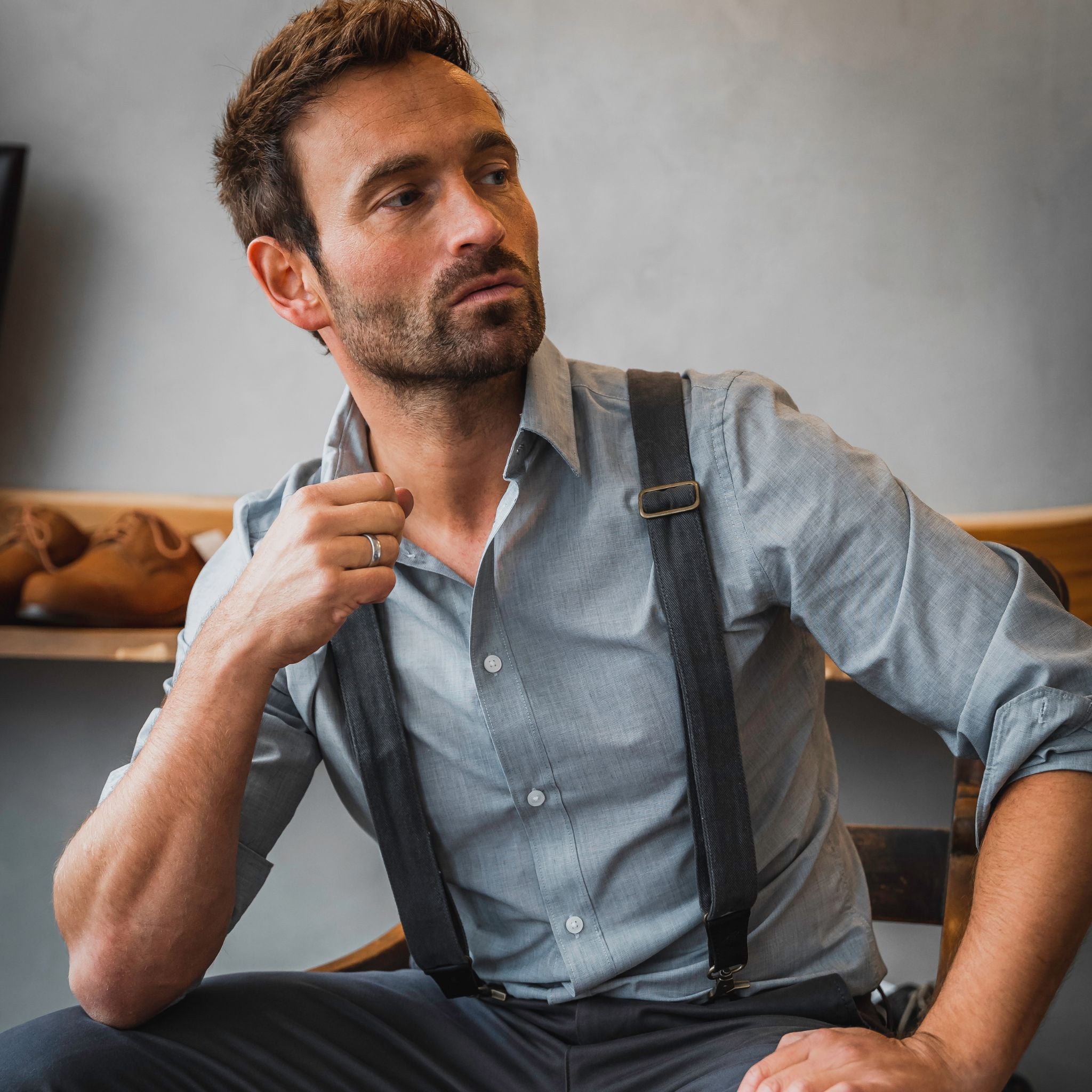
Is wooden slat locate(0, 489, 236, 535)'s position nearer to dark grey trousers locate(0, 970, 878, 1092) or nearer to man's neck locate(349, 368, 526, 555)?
man's neck locate(349, 368, 526, 555)

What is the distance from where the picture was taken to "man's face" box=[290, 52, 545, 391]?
1.28 meters

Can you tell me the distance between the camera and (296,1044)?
1.18m

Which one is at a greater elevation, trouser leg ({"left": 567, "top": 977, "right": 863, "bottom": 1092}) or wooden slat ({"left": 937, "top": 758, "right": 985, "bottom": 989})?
wooden slat ({"left": 937, "top": 758, "right": 985, "bottom": 989})

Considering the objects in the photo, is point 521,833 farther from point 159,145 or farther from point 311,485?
point 159,145

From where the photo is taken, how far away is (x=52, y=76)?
224cm

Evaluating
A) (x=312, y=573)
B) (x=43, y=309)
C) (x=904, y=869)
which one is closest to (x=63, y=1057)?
(x=312, y=573)

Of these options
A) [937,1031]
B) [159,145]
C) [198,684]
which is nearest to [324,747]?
[198,684]

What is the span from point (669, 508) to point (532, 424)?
185mm

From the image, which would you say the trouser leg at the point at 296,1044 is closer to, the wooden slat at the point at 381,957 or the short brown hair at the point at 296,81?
the wooden slat at the point at 381,957

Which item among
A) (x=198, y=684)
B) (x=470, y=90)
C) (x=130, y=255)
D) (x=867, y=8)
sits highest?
(x=867, y=8)

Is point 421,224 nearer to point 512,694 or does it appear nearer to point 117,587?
point 512,694

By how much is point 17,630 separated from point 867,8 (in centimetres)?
186

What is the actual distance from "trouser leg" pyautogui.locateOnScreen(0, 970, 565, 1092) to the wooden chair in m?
0.28

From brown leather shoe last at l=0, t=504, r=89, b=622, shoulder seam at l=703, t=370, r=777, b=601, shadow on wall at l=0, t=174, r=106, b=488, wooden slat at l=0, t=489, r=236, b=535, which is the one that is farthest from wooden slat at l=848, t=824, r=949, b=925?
shadow on wall at l=0, t=174, r=106, b=488
